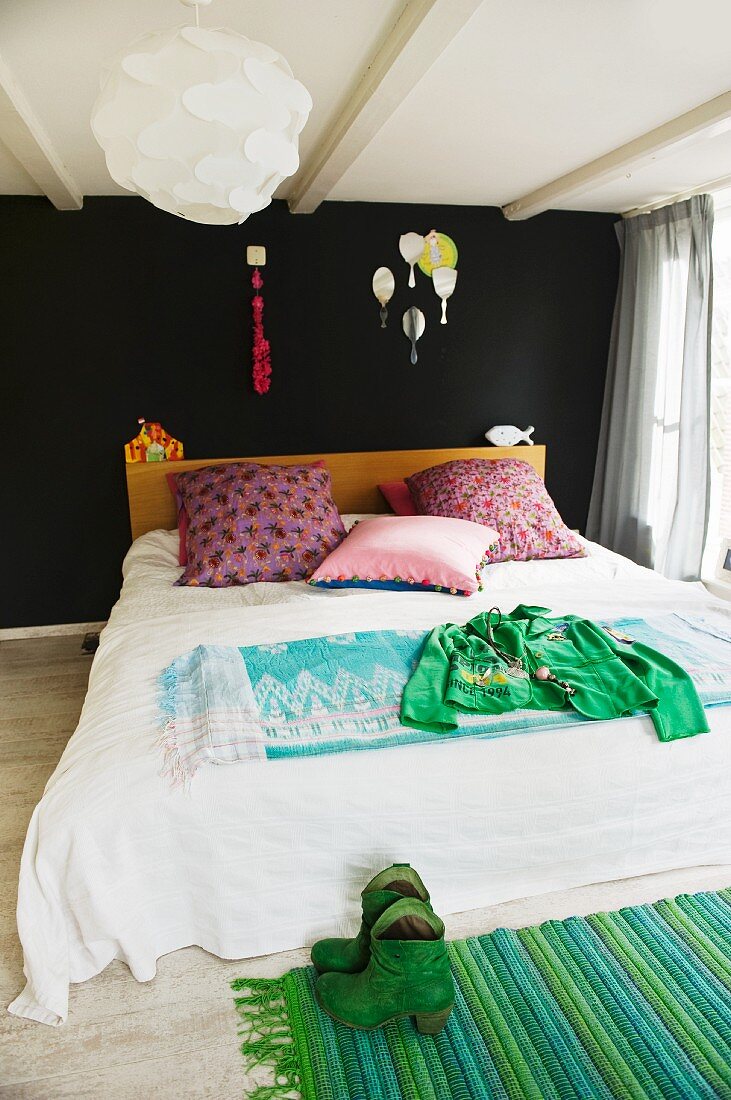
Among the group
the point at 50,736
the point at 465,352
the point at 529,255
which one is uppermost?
the point at 529,255

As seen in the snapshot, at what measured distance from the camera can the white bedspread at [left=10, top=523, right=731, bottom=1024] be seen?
1.66 meters

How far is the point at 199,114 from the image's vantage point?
1.46 meters

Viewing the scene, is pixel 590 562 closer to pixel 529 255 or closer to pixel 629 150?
pixel 629 150

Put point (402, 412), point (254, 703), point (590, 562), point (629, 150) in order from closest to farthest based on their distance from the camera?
1. point (254, 703)
2. point (629, 150)
3. point (590, 562)
4. point (402, 412)

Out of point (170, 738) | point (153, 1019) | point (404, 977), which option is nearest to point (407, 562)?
point (170, 738)

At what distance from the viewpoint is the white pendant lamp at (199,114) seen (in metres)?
1.45

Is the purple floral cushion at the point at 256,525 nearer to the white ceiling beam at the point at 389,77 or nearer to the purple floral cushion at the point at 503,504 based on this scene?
the purple floral cushion at the point at 503,504

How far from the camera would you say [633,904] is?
6.44ft

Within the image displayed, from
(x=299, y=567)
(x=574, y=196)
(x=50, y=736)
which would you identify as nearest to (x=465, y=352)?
(x=574, y=196)

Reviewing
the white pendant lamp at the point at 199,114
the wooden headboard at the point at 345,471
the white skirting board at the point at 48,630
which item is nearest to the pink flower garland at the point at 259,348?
the wooden headboard at the point at 345,471

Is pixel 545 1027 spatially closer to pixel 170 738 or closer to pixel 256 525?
pixel 170 738

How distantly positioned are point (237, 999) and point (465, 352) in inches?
127

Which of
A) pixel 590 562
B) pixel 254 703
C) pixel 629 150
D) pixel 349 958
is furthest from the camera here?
pixel 590 562

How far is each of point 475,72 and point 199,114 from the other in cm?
116
